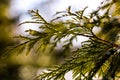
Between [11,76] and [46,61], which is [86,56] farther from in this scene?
[46,61]

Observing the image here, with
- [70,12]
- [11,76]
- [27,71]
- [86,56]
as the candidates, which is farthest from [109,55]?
[27,71]

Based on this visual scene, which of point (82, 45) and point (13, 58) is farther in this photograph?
point (13, 58)

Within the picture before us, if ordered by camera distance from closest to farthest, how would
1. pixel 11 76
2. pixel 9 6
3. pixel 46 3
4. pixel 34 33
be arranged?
pixel 34 33 < pixel 11 76 < pixel 9 6 < pixel 46 3

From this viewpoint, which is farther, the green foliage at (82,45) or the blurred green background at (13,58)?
the blurred green background at (13,58)

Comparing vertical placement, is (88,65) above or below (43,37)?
below

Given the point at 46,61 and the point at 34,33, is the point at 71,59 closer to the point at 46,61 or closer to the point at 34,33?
the point at 34,33

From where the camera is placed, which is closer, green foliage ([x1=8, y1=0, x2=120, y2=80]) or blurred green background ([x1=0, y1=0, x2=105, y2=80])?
green foliage ([x1=8, y1=0, x2=120, y2=80])

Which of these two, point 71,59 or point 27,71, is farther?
point 27,71

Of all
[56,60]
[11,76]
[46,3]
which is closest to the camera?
[11,76]
